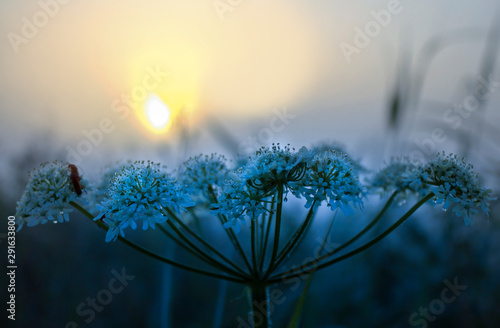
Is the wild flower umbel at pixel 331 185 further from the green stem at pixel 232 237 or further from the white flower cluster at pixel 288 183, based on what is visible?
the green stem at pixel 232 237

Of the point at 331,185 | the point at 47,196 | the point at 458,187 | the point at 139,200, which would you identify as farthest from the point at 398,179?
the point at 47,196

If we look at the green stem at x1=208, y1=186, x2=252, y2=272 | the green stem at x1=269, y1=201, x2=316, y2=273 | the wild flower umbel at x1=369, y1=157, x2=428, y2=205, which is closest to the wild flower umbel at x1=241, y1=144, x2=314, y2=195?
Answer: the green stem at x1=269, y1=201, x2=316, y2=273

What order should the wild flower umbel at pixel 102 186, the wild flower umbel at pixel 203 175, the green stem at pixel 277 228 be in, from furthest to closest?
the wild flower umbel at pixel 102 186, the wild flower umbel at pixel 203 175, the green stem at pixel 277 228

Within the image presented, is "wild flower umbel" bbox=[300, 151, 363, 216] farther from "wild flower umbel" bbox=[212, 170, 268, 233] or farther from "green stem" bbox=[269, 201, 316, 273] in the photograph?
"wild flower umbel" bbox=[212, 170, 268, 233]

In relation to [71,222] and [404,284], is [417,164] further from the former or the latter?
[71,222]

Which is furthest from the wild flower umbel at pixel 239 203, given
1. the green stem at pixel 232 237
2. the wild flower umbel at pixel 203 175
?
the wild flower umbel at pixel 203 175

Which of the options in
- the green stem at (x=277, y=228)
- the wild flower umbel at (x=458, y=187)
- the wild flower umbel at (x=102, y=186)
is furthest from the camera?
the wild flower umbel at (x=102, y=186)

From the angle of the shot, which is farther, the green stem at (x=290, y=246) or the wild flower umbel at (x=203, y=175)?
the wild flower umbel at (x=203, y=175)

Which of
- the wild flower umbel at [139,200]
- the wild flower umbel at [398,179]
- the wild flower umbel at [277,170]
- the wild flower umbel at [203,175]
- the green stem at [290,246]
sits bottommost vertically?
the green stem at [290,246]
